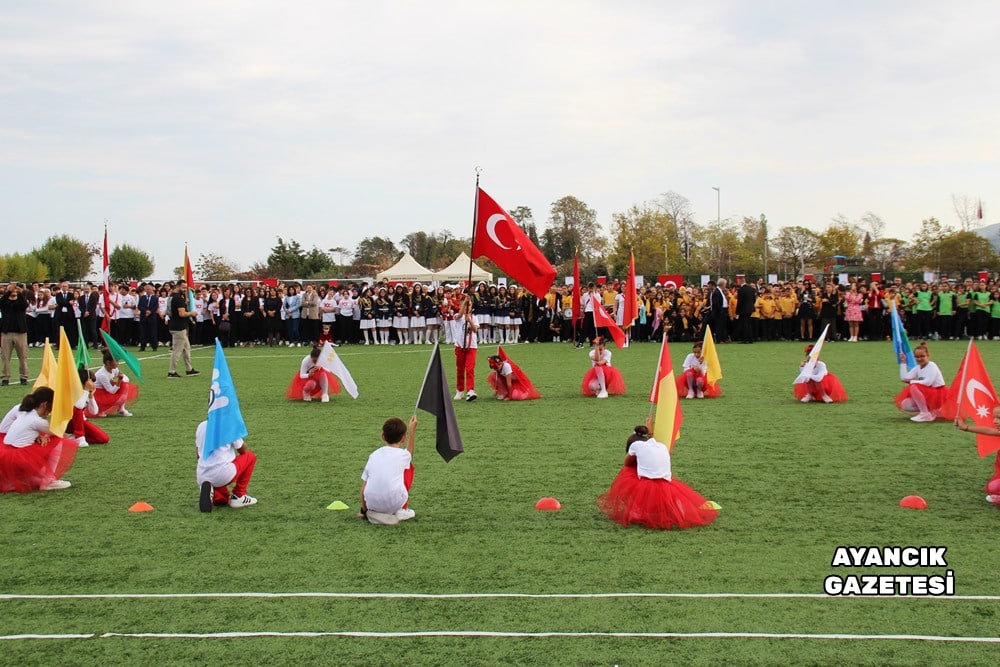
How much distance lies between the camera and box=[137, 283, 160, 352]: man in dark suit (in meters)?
27.8

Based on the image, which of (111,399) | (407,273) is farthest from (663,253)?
(111,399)

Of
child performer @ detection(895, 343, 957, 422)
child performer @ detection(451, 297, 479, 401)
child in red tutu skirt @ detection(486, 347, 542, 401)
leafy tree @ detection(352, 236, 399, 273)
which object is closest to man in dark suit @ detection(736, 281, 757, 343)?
child in red tutu skirt @ detection(486, 347, 542, 401)

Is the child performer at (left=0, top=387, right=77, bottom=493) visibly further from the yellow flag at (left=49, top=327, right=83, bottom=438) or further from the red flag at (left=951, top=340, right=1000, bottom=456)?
the red flag at (left=951, top=340, right=1000, bottom=456)

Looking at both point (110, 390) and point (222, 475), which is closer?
point (222, 475)

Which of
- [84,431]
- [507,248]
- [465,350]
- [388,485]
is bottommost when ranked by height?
[84,431]

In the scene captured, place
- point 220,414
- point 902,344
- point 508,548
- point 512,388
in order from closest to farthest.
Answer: point 508,548, point 220,414, point 902,344, point 512,388

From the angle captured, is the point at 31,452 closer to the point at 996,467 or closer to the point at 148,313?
the point at 996,467

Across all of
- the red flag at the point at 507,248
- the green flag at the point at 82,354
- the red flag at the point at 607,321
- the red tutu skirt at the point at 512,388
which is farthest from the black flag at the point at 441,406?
the red flag at the point at 607,321

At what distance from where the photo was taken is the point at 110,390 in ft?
45.7

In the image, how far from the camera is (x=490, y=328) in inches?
1201

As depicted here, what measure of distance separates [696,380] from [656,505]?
832cm

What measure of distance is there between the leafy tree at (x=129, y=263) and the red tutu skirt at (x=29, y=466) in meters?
56.7

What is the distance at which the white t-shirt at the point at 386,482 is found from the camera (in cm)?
756

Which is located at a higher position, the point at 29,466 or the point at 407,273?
the point at 407,273
